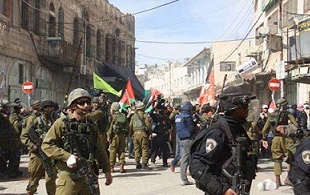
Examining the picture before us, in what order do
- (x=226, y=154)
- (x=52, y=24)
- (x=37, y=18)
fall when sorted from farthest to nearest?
(x=52, y=24)
(x=37, y=18)
(x=226, y=154)

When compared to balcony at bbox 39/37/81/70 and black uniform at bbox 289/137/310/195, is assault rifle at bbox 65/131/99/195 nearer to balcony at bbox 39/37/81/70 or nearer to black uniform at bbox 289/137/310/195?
black uniform at bbox 289/137/310/195

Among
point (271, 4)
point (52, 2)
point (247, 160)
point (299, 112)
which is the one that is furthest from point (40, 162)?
point (271, 4)

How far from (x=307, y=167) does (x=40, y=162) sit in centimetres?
492

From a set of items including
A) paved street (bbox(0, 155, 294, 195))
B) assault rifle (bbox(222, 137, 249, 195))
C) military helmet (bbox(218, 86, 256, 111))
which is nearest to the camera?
assault rifle (bbox(222, 137, 249, 195))

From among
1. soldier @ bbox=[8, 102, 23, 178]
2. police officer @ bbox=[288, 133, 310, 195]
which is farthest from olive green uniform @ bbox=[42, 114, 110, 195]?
soldier @ bbox=[8, 102, 23, 178]

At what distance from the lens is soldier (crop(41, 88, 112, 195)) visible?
5043 mm

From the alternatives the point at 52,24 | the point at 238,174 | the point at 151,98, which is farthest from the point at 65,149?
the point at 52,24

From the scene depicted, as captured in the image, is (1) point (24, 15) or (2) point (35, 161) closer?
(2) point (35, 161)

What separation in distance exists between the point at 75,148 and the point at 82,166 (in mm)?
222

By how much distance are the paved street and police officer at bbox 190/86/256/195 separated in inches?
208

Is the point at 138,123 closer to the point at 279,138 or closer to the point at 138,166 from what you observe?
the point at 138,166

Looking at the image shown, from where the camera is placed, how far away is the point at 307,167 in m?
4.04

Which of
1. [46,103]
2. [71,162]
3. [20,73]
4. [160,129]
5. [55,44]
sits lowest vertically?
[160,129]

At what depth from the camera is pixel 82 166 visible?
503 centimetres
